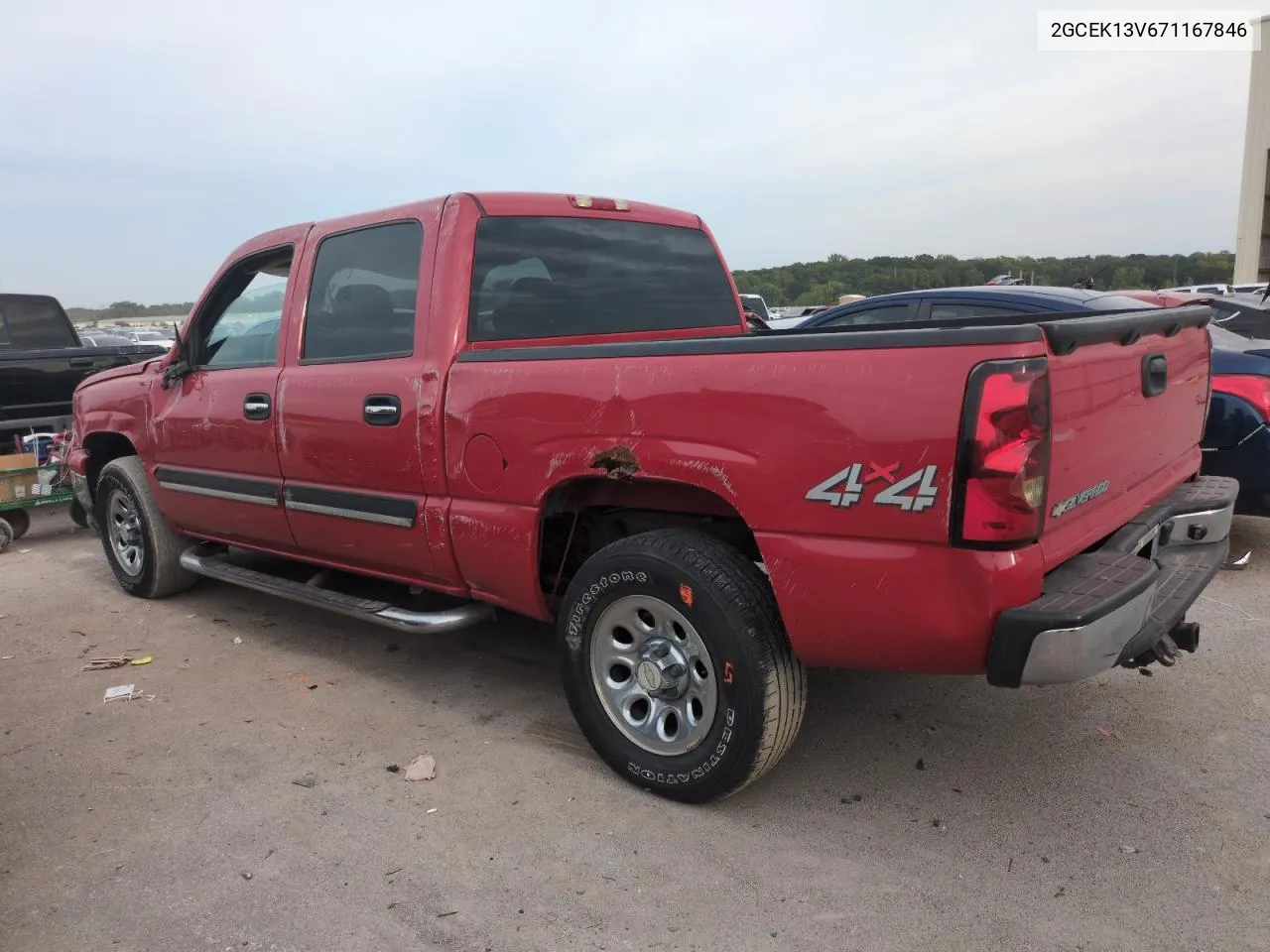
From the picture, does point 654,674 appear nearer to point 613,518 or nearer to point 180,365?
point 613,518

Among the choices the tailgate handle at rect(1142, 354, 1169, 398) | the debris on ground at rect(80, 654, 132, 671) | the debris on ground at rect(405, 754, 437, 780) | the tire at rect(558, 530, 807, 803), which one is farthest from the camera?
the debris on ground at rect(80, 654, 132, 671)

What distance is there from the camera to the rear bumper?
2309mm

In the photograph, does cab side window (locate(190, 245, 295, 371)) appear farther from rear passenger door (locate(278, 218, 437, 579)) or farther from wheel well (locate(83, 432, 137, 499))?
wheel well (locate(83, 432, 137, 499))

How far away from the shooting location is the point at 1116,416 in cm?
271

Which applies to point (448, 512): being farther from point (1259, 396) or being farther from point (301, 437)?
point (1259, 396)

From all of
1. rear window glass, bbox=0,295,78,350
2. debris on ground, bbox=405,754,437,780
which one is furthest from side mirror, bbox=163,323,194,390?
rear window glass, bbox=0,295,78,350

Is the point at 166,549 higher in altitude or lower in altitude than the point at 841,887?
higher

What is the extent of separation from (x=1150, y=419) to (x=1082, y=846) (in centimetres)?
133

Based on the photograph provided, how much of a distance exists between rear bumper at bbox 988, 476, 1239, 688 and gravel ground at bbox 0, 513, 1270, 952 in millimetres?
620

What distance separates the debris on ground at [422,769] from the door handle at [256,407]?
1.71 m

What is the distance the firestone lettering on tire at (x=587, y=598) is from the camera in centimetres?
Result: 297

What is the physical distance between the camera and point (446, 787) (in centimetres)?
320

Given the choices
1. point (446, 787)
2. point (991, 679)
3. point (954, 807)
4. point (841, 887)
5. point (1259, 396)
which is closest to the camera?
point (991, 679)

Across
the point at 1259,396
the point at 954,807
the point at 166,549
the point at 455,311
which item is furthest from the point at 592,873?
the point at 1259,396
